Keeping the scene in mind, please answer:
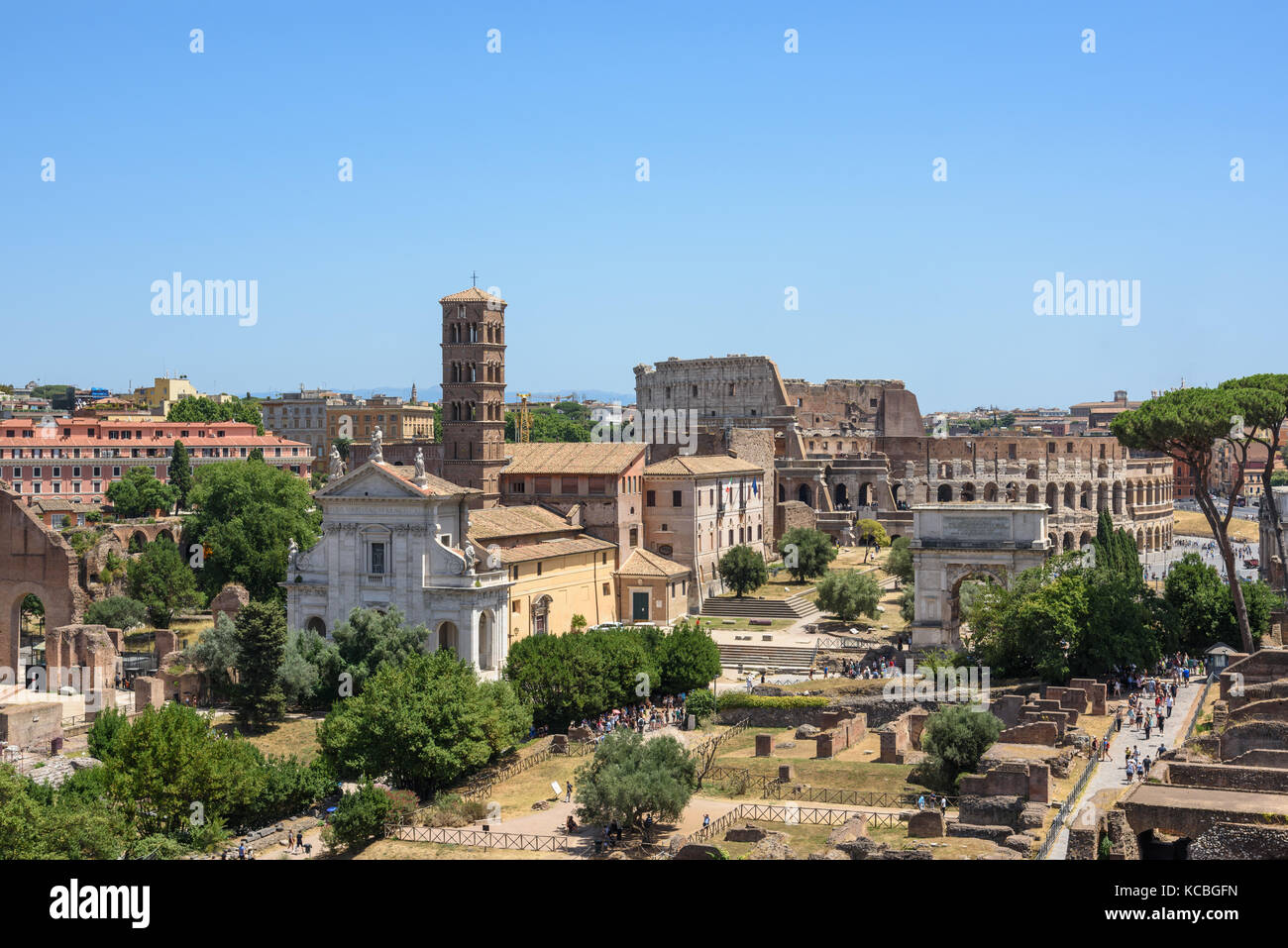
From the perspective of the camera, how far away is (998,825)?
31.3 metres

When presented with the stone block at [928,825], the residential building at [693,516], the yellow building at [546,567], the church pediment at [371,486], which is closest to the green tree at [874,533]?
the residential building at [693,516]

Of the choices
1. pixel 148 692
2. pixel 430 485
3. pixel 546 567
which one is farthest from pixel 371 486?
pixel 148 692

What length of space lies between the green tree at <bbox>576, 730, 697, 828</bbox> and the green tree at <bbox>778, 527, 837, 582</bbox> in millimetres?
43007

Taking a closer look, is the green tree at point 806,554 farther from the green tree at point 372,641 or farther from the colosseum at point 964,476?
the green tree at point 372,641

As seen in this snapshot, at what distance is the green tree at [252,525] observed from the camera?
72125 millimetres

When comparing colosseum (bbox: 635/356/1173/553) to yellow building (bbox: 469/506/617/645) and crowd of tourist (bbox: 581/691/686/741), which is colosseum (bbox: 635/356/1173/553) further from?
crowd of tourist (bbox: 581/691/686/741)

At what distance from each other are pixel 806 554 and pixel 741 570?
21.7ft

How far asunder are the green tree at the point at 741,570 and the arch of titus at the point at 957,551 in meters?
15.2

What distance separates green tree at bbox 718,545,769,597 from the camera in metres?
72.9

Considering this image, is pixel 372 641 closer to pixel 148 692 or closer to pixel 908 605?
pixel 148 692

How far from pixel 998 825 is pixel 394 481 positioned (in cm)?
3063

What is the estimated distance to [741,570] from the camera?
72812 millimetres
